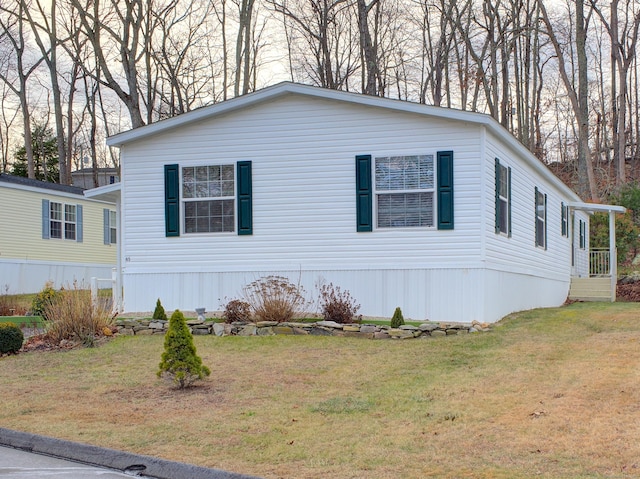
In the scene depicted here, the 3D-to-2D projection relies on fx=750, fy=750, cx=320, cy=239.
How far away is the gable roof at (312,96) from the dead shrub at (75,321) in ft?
11.8

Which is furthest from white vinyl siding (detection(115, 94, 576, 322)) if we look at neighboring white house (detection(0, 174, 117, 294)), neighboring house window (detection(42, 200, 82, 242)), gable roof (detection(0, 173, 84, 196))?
neighboring house window (detection(42, 200, 82, 242))

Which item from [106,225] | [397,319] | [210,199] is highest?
[210,199]

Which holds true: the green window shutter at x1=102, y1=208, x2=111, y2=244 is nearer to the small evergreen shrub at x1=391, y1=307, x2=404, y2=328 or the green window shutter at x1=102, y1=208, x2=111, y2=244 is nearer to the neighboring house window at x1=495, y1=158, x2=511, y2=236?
the neighboring house window at x1=495, y1=158, x2=511, y2=236

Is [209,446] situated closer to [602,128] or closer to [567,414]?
[567,414]

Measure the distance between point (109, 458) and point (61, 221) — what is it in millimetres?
20653

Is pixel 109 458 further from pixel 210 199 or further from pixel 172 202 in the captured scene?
pixel 172 202

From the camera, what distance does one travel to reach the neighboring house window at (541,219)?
17938 millimetres

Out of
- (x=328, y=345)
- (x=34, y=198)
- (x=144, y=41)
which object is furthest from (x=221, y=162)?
(x=144, y=41)

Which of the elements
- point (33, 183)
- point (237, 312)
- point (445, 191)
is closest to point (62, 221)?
point (33, 183)

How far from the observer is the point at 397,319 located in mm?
12578

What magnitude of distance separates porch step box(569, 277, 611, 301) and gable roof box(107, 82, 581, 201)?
796cm

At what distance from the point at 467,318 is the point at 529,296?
14.6ft

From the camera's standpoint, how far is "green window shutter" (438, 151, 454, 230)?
13211 millimetres

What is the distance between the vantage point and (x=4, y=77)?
116ft
